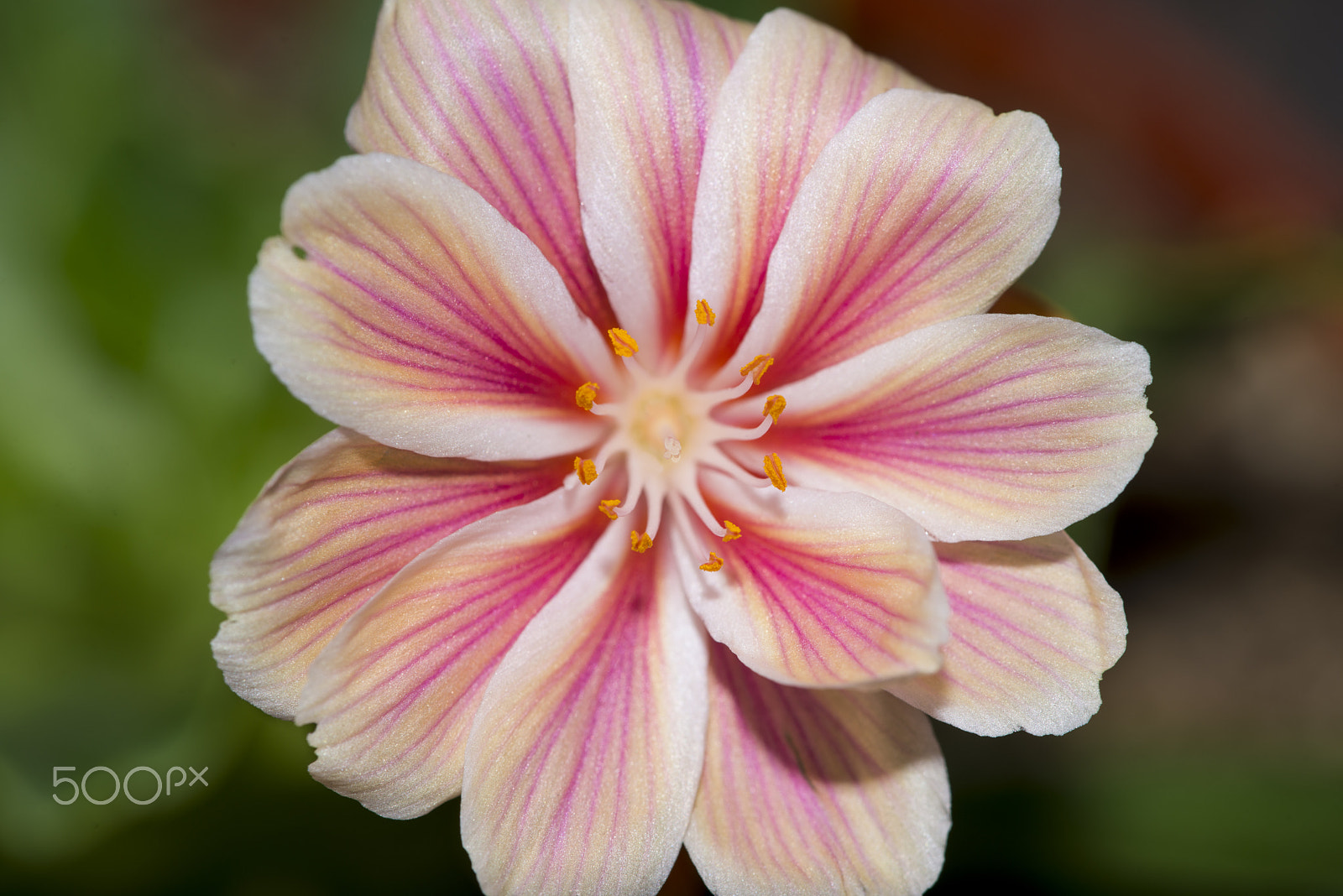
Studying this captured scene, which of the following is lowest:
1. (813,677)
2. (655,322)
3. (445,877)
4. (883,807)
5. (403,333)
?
(445,877)

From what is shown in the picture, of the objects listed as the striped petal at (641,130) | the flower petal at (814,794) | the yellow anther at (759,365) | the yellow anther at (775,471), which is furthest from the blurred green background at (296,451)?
the striped petal at (641,130)

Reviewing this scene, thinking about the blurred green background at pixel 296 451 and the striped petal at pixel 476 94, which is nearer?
the striped petal at pixel 476 94

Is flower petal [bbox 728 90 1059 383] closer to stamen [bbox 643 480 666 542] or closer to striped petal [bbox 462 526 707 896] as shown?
stamen [bbox 643 480 666 542]

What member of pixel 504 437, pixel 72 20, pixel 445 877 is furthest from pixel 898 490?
pixel 72 20

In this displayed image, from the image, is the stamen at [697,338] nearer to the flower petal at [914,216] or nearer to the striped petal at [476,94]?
the flower petal at [914,216]

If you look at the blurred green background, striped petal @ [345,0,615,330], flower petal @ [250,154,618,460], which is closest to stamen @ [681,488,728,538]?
flower petal @ [250,154,618,460]

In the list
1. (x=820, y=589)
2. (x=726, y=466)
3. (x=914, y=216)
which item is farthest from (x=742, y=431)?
(x=914, y=216)

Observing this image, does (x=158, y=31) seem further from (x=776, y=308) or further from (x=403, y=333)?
(x=776, y=308)
